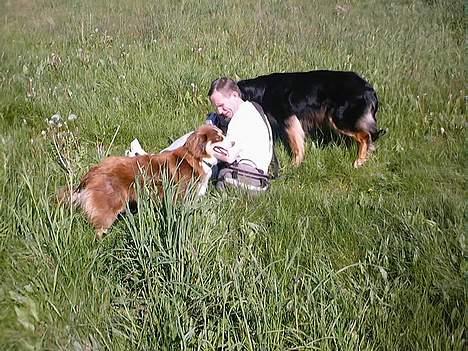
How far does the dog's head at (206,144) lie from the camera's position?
447cm

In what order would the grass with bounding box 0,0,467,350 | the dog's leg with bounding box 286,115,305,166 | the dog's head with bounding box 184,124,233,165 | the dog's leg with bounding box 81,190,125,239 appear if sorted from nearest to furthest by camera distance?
1. the grass with bounding box 0,0,467,350
2. the dog's leg with bounding box 81,190,125,239
3. the dog's head with bounding box 184,124,233,165
4. the dog's leg with bounding box 286,115,305,166

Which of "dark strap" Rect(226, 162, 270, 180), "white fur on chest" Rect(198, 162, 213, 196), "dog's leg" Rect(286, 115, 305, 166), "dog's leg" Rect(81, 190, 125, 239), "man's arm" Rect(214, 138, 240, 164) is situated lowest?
"dog's leg" Rect(286, 115, 305, 166)

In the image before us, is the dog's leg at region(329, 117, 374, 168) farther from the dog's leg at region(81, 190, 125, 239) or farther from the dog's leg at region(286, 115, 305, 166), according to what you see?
the dog's leg at region(81, 190, 125, 239)

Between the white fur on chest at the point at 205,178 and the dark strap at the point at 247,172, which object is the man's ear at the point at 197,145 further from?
the dark strap at the point at 247,172

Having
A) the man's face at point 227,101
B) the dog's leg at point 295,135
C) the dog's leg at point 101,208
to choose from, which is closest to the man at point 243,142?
the man's face at point 227,101

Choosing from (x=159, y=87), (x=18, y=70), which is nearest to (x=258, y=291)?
(x=159, y=87)

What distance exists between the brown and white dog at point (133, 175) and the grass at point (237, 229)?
0.76 feet

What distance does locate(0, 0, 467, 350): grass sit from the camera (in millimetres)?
2654

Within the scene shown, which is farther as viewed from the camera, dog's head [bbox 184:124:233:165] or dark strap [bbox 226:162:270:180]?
dark strap [bbox 226:162:270:180]

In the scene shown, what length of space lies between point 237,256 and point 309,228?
0.68 metres

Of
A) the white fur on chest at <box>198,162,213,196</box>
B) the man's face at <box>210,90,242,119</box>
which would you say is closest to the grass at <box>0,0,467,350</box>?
the white fur on chest at <box>198,162,213,196</box>

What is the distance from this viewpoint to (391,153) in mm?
5418

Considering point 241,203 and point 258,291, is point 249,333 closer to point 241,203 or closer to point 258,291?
point 258,291

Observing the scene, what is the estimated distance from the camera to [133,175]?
13.1 feet
